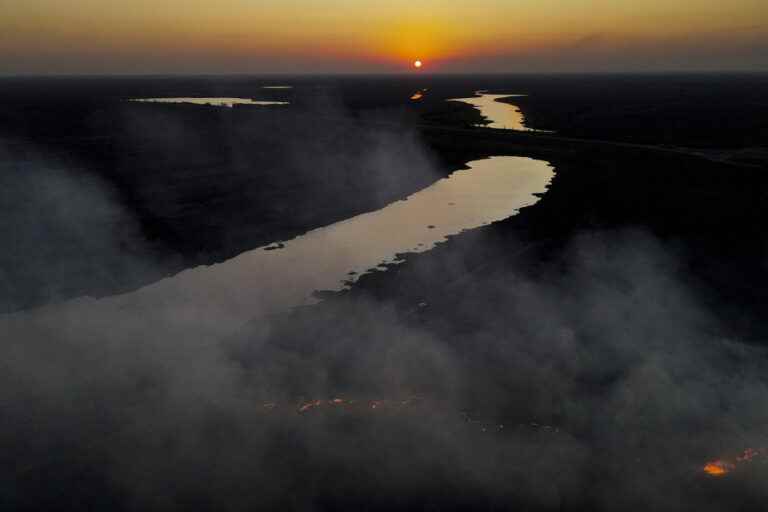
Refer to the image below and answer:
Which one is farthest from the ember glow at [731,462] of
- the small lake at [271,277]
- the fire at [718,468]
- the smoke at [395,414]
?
the small lake at [271,277]

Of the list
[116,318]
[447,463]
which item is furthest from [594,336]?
[116,318]

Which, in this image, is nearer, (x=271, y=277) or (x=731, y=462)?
(x=731, y=462)

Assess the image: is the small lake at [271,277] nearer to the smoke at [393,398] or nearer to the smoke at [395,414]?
the smoke at [393,398]

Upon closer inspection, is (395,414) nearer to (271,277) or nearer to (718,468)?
(718,468)

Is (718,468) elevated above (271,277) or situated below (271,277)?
below

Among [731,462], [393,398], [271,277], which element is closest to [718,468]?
[731,462]

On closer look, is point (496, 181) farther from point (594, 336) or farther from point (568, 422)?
point (568, 422)

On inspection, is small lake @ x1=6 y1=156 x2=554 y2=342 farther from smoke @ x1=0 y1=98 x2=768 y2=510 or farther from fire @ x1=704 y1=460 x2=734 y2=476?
fire @ x1=704 y1=460 x2=734 y2=476

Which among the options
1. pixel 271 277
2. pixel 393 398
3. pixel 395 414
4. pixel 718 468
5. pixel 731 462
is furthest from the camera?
pixel 271 277
